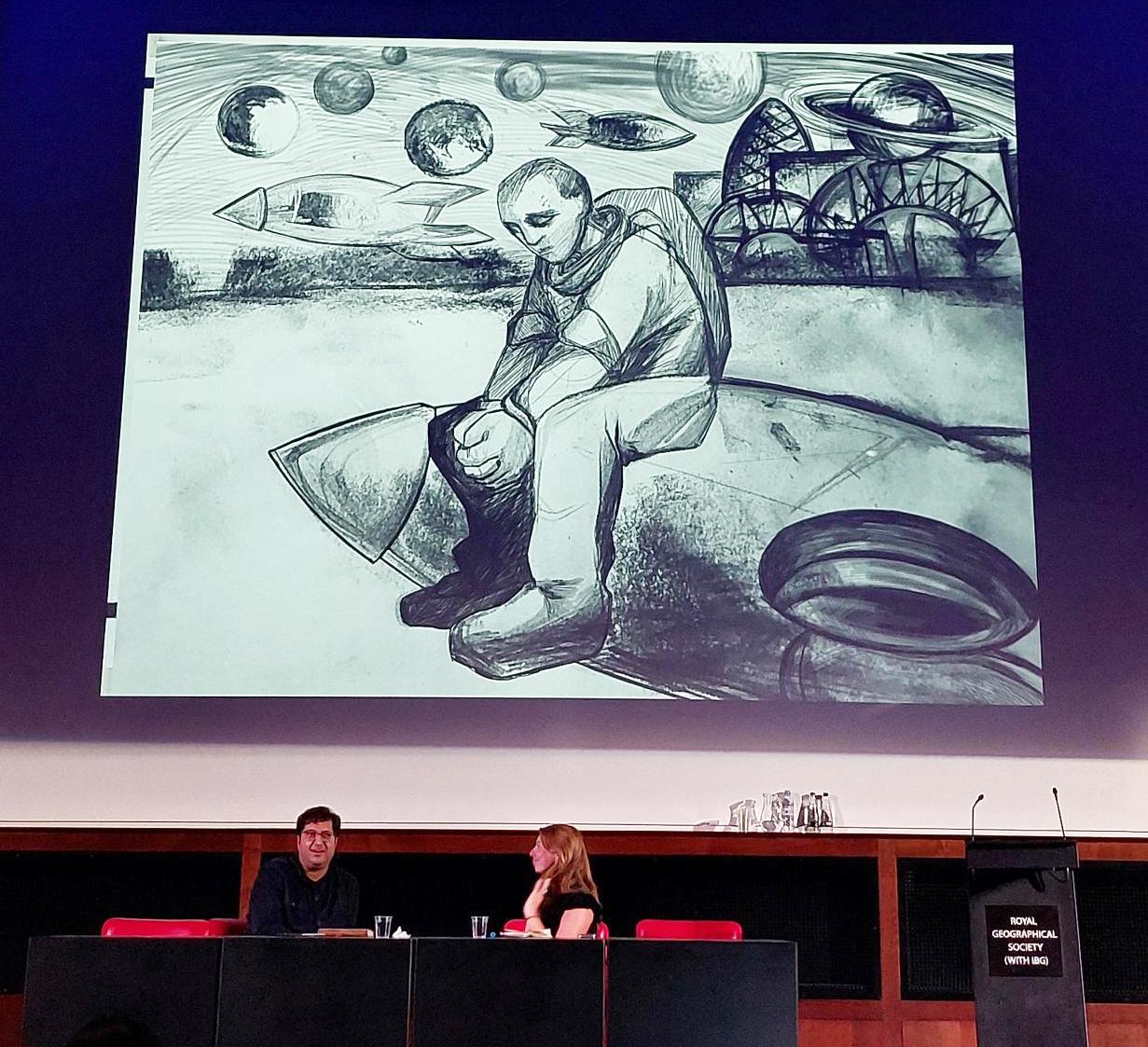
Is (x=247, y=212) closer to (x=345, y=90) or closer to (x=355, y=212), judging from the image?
(x=355, y=212)

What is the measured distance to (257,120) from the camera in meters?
5.81

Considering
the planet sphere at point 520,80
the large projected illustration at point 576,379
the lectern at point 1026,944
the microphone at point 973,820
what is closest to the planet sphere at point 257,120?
the large projected illustration at point 576,379

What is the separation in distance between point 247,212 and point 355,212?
1.41 ft

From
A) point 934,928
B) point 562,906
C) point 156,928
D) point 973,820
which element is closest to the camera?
point 156,928

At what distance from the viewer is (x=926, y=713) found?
5457mm

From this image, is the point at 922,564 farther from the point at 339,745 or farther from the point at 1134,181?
the point at 339,745

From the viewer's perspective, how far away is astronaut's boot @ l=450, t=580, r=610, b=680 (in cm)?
541

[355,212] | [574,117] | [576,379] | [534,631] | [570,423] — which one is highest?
[574,117]

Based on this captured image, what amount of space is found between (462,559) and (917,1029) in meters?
2.35

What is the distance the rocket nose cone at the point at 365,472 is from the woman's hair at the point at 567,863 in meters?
1.44

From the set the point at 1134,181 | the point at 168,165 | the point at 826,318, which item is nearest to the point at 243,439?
the point at 168,165

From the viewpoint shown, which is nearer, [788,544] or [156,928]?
[156,928]

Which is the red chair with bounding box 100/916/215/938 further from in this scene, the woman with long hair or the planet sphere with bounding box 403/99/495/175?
the planet sphere with bounding box 403/99/495/175

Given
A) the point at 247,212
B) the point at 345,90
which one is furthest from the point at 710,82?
the point at 247,212
